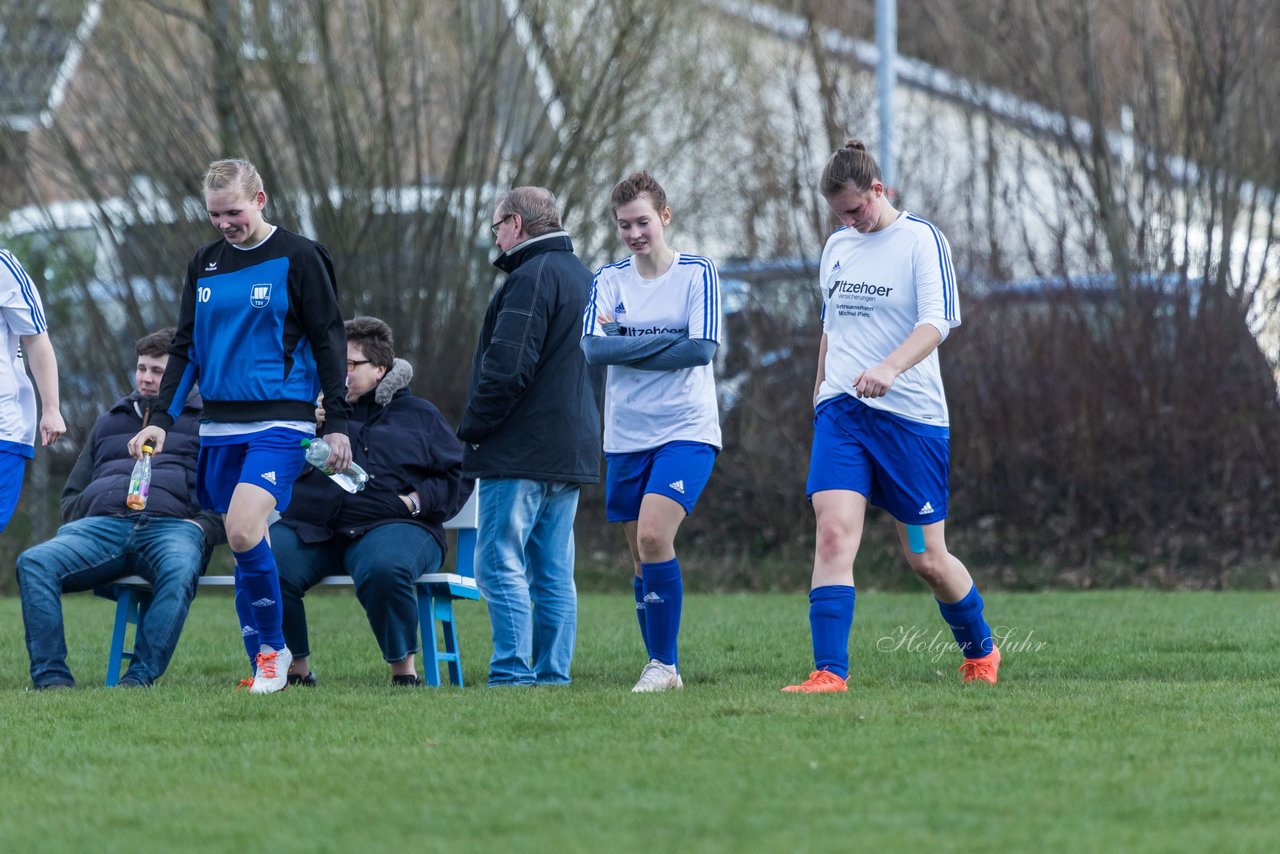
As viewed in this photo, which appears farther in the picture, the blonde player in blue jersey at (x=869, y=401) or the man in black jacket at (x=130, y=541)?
the man in black jacket at (x=130, y=541)

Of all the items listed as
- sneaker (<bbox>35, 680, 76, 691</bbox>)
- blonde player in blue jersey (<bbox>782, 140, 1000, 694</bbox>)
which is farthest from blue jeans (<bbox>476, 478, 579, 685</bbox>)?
sneaker (<bbox>35, 680, 76, 691</bbox>)

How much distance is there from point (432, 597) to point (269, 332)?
1.61 meters

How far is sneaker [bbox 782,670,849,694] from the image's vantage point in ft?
21.2

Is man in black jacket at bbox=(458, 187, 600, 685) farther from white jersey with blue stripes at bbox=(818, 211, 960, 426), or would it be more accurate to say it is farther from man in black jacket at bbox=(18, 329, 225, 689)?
man in black jacket at bbox=(18, 329, 225, 689)

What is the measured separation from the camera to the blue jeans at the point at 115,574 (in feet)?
24.7

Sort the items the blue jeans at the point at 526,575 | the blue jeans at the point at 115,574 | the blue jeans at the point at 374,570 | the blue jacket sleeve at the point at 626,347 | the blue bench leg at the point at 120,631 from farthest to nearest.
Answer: the blue bench leg at the point at 120,631 < the blue jeans at the point at 115,574 < the blue jeans at the point at 374,570 < the blue jeans at the point at 526,575 < the blue jacket sleeve at the point at 626,347

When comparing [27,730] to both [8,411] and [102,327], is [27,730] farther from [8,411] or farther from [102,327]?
[102,327]

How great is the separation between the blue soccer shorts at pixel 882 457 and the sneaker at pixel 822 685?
0.65 metres

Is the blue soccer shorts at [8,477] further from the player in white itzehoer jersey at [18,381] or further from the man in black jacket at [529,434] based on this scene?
the man in black jacket at [529,434]

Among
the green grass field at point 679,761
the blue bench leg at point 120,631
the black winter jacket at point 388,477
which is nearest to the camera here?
the green grass field at point 679,761

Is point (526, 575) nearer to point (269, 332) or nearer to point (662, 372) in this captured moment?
point (662, 372)

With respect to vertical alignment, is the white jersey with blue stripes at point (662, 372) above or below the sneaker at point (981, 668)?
above

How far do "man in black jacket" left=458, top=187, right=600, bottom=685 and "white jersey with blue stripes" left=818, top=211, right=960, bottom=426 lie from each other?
3.53ft

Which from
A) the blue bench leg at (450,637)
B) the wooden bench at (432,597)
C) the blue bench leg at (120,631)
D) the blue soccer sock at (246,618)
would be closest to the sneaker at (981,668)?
the wooden bench at (432,597)
